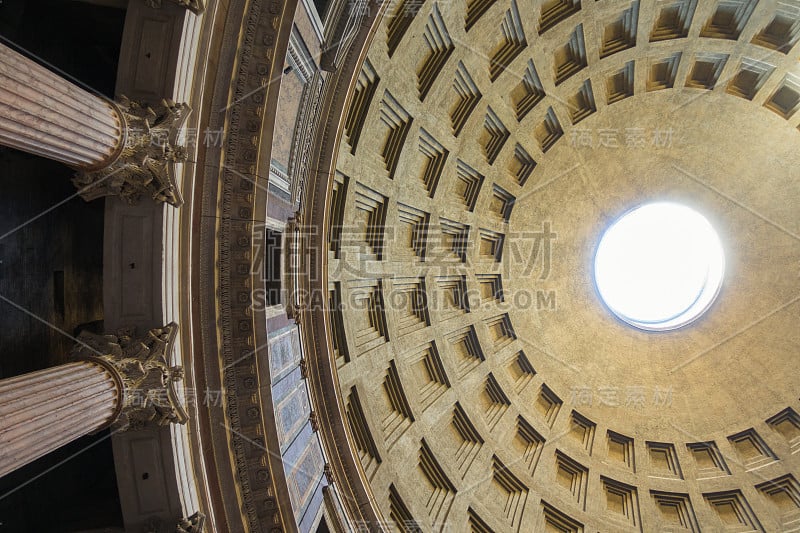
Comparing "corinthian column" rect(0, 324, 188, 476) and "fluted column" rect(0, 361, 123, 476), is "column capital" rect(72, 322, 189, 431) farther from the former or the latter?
"fluted column" rect(0, 361, 123, 476)

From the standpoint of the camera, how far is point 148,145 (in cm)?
942

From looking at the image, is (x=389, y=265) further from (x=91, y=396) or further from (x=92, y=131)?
(x=92, y=131)

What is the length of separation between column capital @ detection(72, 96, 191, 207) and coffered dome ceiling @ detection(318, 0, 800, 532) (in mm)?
6234

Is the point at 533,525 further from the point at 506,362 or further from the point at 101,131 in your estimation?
the point at 101,131

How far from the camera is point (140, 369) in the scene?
9633mm

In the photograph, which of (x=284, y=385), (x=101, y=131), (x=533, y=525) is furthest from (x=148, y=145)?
(x=533, y=525)

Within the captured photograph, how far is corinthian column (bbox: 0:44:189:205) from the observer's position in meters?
7.34

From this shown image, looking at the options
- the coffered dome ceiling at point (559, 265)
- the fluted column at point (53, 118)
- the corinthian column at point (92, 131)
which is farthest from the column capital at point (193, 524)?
the fluted column at point (53, 118)

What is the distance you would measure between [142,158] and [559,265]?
19177 millimetres

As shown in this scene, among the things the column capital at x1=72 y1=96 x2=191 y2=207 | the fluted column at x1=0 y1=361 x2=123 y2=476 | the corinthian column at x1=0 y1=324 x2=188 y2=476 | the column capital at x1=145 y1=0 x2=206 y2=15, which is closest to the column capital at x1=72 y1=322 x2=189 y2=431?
the corinthian column at x1=0 y1=324 x2=188 y2=476

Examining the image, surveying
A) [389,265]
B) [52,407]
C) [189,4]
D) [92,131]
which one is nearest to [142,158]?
[92,131]

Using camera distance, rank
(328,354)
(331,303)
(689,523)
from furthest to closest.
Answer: (689,523), (331,303), (328,354)

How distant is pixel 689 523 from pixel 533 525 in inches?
294

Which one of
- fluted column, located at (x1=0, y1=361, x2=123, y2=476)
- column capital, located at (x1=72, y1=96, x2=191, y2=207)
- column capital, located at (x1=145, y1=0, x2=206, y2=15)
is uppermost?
column capital, located at (x1=145, y1=0, x2=206, y2=15)
